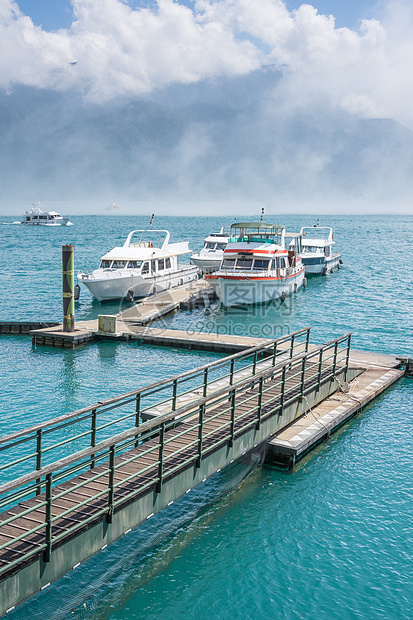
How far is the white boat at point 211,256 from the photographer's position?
4331cm

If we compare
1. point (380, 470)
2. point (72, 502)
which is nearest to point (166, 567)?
point (72, 502)

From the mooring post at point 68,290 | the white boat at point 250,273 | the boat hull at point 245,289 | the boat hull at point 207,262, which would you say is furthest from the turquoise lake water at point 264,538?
the boat hull at point 207,262

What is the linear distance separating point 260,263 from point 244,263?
3.28 feet

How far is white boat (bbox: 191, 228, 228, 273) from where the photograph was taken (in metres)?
43.3

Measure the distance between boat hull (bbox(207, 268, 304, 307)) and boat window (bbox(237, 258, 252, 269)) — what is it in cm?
138

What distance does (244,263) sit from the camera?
3475 cm

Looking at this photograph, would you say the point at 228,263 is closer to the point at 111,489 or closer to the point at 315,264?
the point at 315,264

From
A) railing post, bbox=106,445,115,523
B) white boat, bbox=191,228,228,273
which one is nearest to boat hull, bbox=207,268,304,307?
white boat, bbox=191,228,228,273

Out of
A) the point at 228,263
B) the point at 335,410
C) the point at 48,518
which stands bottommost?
the point at 335,410

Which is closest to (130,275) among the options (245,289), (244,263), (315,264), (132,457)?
(244,263)

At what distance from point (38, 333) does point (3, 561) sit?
1911 cm

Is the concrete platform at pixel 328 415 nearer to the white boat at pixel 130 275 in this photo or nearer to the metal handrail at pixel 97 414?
the metal handrail at pixel 97 414

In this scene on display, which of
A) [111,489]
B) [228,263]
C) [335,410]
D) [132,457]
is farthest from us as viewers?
[228,263]

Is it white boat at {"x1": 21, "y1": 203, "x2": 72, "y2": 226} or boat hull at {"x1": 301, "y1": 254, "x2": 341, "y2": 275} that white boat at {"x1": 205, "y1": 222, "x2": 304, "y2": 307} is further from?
white boat at {"x1": 21, "y1": 203, "x2": 72, "y2": 226}
